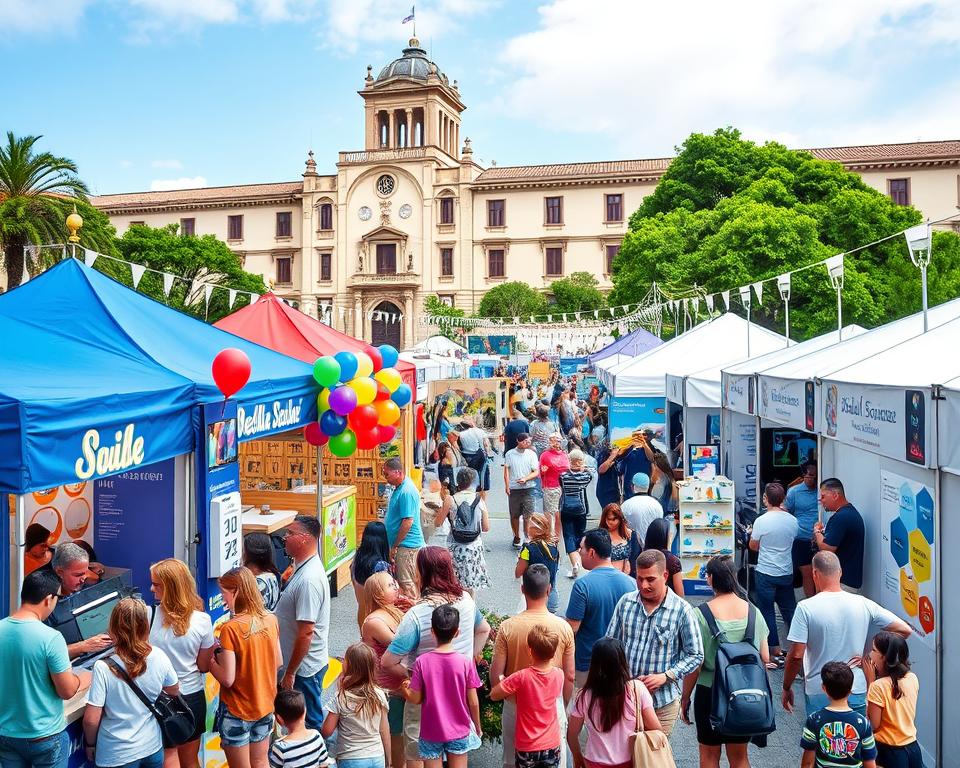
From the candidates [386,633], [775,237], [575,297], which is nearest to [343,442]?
[386,633]

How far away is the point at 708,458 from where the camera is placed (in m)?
9.41

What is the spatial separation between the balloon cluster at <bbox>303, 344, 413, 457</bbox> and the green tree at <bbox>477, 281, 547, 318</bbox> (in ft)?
138

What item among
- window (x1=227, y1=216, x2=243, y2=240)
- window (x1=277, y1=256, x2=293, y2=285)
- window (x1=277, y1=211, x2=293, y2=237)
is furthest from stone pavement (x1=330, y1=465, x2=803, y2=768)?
window (x1=227, y1=216, x2=243, y2=240)

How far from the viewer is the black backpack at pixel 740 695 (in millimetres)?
4086

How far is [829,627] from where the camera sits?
180 inches

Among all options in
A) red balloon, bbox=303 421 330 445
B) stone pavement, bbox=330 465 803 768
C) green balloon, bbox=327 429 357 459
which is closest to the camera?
stone pavement, bbox=330 465 803 768

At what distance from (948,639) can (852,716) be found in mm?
1306

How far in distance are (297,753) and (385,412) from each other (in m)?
4.98

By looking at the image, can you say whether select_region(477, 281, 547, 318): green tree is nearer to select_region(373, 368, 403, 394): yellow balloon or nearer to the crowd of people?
select_region(373, 368, 403, 394): yellow balloon

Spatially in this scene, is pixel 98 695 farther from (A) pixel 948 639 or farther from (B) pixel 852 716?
(A) pixel 948 639

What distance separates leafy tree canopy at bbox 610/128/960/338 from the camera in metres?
25.0

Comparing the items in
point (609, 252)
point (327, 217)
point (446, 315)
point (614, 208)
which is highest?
point (327, 217)

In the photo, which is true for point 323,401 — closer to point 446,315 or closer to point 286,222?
point 446,315

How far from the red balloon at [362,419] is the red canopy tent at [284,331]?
979 millimetres
